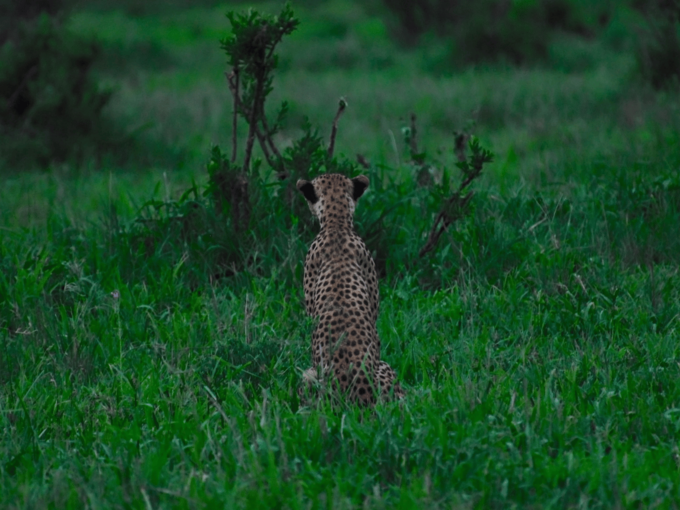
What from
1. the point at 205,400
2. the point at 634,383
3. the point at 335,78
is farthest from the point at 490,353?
the point at 335,78

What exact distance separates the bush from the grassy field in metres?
0.60

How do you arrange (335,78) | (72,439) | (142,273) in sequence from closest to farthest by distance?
(72,439) → (142,273) → (335,78)

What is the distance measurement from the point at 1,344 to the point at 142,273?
3.50 ft

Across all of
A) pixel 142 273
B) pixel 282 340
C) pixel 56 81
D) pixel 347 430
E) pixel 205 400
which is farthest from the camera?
pixel 56 81

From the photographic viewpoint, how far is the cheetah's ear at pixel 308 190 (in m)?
4.23

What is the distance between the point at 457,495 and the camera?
262 cm

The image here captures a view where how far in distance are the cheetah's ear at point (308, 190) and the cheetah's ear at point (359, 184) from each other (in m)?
0.19

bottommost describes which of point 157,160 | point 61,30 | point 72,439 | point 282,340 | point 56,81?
point 72,439

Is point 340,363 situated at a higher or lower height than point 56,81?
lower

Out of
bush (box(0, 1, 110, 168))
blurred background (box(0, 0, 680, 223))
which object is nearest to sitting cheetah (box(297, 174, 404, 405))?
blurred background (box(0, 0, 680, 223))

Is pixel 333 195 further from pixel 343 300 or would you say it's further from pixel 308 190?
pixel 343 300

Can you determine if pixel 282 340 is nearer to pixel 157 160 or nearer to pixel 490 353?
pixel 490 353

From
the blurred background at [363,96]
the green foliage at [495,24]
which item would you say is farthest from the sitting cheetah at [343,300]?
the green foliage at [495,24]

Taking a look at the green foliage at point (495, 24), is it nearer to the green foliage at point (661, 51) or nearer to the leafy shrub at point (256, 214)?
the green foliage at point (661, 51)
